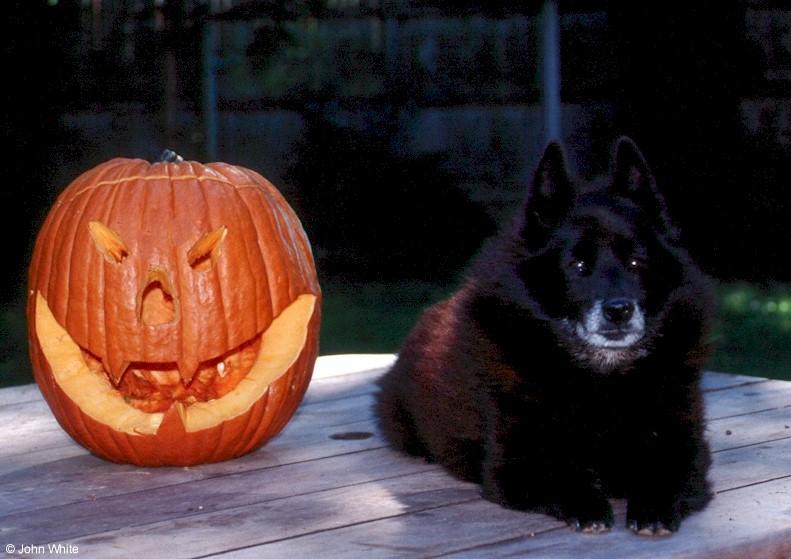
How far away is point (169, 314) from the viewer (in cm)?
295

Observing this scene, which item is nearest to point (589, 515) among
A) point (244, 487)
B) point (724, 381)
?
point (244, 487)

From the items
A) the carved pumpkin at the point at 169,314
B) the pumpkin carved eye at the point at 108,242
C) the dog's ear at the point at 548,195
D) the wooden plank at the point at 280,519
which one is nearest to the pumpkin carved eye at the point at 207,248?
the carved pumpkin at the point at 169,314

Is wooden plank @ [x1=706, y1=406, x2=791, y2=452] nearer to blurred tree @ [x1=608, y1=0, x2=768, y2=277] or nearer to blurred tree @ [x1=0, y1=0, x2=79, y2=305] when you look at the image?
blurred tree @ [x1=608, y1=0, x2=768, y2=277]

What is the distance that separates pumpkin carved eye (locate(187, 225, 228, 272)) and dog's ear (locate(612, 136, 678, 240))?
1008mm

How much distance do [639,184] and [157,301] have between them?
1.27 m

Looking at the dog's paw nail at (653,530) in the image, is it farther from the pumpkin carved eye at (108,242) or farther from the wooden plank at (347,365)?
the wooden plank at (347,365)

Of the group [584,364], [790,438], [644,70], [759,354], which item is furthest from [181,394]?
[644,70]

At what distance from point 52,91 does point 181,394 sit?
5.23 meters

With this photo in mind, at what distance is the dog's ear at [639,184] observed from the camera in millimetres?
2623

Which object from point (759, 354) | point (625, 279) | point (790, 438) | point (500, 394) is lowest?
point (759, 354)

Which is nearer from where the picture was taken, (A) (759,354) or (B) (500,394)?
(B) (500,394)

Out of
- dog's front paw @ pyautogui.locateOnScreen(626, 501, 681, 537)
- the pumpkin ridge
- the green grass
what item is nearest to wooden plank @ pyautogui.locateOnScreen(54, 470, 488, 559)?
dog's front paw @ pyautogui.locateOnScreen(626, 501, 681, 537)

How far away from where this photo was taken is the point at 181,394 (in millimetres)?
3006

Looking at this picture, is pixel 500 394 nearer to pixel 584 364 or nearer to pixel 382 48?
pixel 584 364
